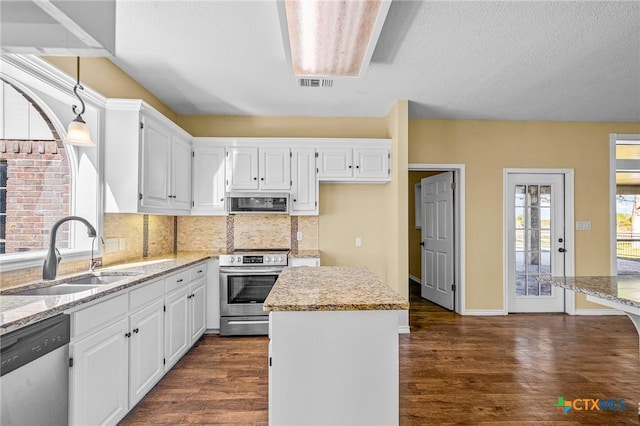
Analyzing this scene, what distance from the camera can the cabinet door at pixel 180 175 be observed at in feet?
11.3

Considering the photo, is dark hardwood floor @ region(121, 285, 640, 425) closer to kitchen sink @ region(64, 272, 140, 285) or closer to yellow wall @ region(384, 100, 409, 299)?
yellow wall @ region(384, 100, 409, 299)

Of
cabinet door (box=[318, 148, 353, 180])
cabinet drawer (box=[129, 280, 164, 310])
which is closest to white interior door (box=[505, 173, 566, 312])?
cabinet door (box=[318, 148, 353, 180])

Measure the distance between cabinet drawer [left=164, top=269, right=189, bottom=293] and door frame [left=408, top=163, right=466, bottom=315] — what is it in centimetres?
311

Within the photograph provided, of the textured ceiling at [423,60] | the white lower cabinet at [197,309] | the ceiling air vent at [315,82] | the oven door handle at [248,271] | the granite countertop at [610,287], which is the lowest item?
the white lower cabinet at [197,309]

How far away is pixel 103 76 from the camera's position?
275cm

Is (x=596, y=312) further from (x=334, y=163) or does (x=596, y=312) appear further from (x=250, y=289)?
(x=250, y=289)

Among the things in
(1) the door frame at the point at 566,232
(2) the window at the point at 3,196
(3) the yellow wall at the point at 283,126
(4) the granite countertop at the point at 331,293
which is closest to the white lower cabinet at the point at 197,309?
(4) the granite countertop at the point at 331,293

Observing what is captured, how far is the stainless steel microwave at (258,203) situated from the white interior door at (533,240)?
3098 mm

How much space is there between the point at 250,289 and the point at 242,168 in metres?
1.47

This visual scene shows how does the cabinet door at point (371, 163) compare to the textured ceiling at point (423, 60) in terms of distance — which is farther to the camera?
the cabinet door at point (371, 163)

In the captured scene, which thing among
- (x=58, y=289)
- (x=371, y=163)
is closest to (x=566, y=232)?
(x=371, y=163)

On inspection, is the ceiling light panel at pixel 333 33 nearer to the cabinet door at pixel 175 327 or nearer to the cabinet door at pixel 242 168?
the cabinet door at pixel 242 168

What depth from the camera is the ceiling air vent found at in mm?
3084

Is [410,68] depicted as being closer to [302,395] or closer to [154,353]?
[302,395]
